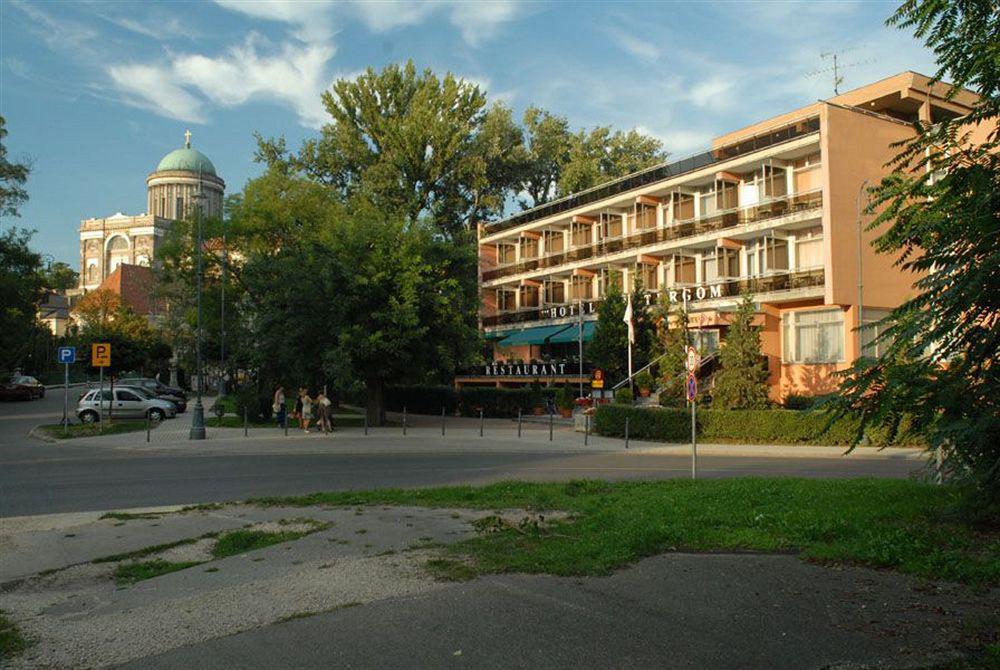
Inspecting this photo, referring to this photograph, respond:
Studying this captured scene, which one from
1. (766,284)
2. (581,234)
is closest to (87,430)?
(766,284)

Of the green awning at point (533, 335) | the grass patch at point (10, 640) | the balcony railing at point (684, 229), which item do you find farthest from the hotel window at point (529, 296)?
the grass patch at point (10, 640)

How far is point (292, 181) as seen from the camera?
158 feet

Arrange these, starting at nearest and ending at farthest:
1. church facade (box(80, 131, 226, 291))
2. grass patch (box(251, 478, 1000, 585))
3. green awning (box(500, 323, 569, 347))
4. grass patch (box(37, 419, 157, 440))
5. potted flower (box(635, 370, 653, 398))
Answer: grass patch (box(251, 478, 1000, 585)) → grass patch (box(37, 419, 157, 440)) → potted flower (box(635, 370, 653, 398)) → green awning (box(500, 323, 569, 347)) → church facade (box(80, 131, 226, 291))

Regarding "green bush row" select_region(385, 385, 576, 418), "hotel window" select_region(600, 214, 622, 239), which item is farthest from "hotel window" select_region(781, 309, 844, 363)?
"hotel window" select_region(600, 214, 622, 239)

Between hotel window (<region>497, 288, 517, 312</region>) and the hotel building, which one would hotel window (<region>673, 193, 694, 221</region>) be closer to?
the hotel building

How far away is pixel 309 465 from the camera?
63.9ft

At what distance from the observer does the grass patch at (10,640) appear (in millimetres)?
5348

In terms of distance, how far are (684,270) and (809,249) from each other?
7.95m

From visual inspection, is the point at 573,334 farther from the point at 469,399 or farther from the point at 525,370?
the point at 469,399

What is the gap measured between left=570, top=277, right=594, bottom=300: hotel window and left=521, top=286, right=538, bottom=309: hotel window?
486 centimetres

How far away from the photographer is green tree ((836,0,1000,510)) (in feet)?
23.4

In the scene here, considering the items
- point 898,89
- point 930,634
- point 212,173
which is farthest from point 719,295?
point 212,173

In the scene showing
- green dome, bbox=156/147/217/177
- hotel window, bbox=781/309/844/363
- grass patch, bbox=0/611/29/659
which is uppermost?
green dome, bbox=156/147/217/177

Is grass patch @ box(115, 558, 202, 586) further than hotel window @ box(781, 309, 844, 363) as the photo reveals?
No
